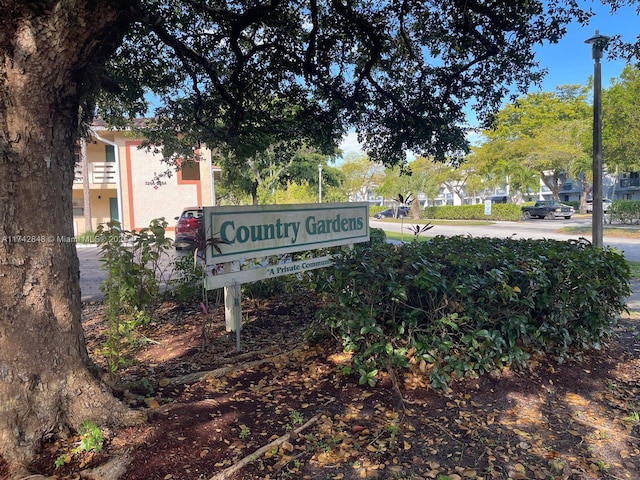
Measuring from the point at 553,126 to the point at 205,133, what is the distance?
3863cm

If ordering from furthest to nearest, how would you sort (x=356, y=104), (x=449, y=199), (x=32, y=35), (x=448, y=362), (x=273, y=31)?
1. (x=449, y=199)
2. (x=356, y=104)
3. (x=273, y=31)
4. (x=448, y=362)
5. (x=32, y=35)

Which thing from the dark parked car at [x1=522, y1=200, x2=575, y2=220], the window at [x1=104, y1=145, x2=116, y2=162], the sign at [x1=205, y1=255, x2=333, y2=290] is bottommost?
the dark parked car at [x1=522, y1=200, x2=575, y2=220]

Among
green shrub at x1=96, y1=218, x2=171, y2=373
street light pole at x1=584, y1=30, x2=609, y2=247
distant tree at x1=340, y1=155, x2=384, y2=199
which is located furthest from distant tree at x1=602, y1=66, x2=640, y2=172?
distant tree at x1=340, y1=155, x2=384, y2=199

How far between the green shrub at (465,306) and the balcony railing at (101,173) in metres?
22.0

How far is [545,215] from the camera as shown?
118 ft

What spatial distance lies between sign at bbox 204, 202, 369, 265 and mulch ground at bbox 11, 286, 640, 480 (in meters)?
0.99

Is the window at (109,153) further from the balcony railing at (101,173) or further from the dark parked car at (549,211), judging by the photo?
the dark parked car at (549,211)

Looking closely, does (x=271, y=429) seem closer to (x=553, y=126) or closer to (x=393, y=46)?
(x=393, y=46)

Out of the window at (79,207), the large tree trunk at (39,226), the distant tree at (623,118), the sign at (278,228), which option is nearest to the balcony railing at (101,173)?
the window at (79,207)

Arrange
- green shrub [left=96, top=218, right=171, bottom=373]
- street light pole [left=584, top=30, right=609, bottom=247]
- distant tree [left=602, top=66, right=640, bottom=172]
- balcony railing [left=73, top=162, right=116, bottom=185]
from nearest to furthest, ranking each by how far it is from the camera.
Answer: green shrub [left=96, top=218, right=171, bottom=373] < street light pole [left=584, top=30, right=609, bottom=247] < distant tree [left=602, top=66, right=640, bottom=172] < balcony railing [left=73, top=162, right=116, bottom=185]

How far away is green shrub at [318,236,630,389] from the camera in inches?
138

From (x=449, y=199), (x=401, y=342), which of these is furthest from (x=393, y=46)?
(x=449, y=199)

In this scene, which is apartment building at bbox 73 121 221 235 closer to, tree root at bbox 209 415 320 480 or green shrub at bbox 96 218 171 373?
green shrub at bbox 96 218 171 373

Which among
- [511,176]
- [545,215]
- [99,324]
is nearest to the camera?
[99,324]
